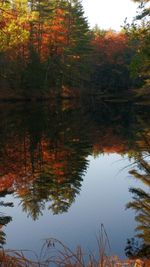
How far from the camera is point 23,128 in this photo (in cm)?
3238

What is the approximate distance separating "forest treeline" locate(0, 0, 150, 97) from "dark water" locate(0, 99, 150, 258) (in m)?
26.0

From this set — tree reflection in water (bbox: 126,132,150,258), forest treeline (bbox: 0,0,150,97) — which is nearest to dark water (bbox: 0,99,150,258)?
tree reflection in water (bbox: 126,132,150,258)

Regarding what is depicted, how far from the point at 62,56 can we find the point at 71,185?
190 ft

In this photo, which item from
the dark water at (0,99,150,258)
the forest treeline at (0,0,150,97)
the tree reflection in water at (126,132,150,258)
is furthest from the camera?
the forest treeline at (0,0,150,97)

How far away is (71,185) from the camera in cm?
1606

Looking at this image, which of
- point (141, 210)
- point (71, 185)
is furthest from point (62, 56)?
point (141, 210)

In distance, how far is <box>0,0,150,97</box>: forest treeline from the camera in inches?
2343

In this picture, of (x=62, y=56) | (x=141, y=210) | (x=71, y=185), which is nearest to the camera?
(x=141, y=210)

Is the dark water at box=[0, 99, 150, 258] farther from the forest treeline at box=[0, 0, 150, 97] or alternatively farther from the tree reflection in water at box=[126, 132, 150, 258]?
the forest treeline at box=[0, 0, 150, 97]

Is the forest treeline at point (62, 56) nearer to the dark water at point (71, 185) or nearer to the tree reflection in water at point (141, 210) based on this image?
the dark water at point (71, 185)

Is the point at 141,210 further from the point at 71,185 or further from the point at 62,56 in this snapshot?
the point at 62,56

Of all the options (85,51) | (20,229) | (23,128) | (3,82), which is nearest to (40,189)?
(20,229)

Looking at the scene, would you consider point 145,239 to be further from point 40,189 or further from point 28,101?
point 28,101

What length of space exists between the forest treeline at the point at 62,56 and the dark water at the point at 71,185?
85.2ft
